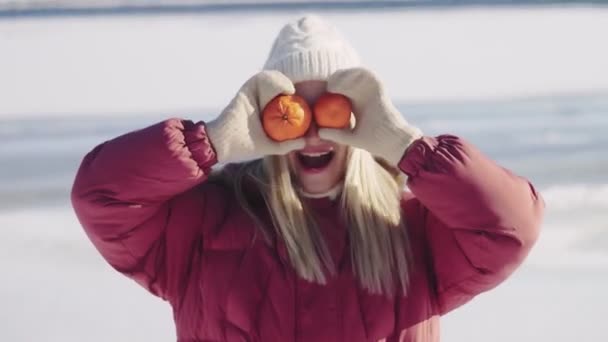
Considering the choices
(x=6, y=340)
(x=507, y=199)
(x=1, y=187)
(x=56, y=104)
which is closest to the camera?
(x=507, y=199)

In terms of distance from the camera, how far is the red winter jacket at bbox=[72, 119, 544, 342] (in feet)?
4.40

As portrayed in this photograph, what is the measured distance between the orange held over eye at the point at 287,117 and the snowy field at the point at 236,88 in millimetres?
866

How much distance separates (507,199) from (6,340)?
44.7 inches

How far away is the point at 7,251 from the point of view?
8.02 feet

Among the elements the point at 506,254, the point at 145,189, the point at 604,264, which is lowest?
the point at 604,264

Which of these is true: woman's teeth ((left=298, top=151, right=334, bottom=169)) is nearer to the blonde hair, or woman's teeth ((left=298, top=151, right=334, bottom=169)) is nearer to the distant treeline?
the blonde hair

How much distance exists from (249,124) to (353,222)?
18cm

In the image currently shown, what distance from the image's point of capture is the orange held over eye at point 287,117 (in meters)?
1.37

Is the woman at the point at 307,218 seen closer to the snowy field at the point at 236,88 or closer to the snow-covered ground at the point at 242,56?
the snowy field at the point at 236,88

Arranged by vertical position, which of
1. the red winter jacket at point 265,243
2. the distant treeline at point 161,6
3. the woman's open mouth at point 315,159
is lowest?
the distant treeline at point 161,6

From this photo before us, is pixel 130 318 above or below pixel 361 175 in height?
below

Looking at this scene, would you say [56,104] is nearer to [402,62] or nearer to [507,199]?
[402,62]

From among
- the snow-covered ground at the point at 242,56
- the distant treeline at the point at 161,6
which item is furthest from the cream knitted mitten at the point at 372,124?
the distant treeline at the point at 161,6

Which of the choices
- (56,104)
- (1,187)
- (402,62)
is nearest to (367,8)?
(402,62)
